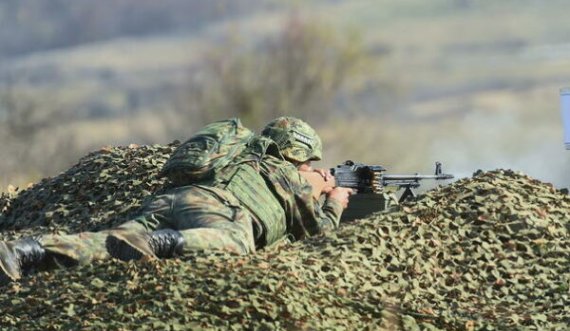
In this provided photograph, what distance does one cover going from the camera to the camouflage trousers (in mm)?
12211

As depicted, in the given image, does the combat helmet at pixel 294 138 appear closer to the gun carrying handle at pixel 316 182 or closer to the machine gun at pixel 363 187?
the gun carrying handle at pixel 316 182

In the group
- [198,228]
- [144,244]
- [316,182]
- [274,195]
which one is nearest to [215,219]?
[198,228]

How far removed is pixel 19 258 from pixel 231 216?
2017 millimetres

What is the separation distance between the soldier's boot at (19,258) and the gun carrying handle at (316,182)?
11.7 feet

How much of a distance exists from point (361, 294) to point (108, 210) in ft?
16.1

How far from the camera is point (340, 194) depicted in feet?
49.5

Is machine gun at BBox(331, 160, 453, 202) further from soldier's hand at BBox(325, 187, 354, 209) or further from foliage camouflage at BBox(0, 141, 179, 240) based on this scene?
foliage camouflage at BBox(0, 141, 179, 240)

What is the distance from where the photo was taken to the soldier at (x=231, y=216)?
12.0 metres

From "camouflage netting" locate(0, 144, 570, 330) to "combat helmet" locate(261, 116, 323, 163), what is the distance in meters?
1.30

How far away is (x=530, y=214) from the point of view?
1428 centimetres

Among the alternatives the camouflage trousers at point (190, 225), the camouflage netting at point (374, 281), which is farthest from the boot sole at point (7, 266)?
the camouflage trousers at point (190, 225)

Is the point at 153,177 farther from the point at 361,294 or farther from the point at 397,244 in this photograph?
the point at 361,294

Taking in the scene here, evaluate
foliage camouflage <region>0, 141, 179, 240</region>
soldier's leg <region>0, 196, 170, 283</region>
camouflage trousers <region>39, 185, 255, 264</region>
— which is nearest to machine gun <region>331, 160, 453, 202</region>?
foliage camouflage <region>0, 141, 179, 240</region>

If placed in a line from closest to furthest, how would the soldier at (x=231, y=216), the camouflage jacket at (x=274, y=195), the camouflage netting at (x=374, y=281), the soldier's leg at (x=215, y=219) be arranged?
the camouflage netting at (x=374, y=281), the soldier at (x=231, y=216), the soldier's leg at (x=215, y=219), the camouflage jacket at (x=274, y=195)
